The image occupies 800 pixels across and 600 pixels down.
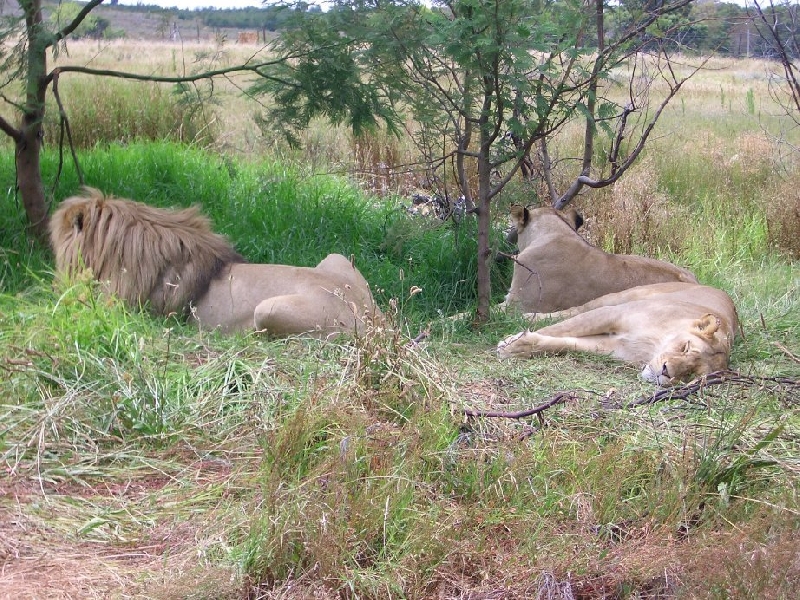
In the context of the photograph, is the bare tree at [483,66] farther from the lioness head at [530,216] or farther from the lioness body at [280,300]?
the lioness body at [280,300]

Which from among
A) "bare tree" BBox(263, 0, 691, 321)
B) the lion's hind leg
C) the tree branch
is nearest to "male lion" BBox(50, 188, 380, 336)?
the lion's hind leg

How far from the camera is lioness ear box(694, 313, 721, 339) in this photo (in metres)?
4.94

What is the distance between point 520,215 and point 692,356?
7.87ft

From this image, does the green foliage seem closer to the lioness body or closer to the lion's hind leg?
the lioness body

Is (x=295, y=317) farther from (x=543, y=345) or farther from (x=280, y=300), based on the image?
(x=543, y=345)

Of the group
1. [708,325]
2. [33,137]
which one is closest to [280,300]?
[708,325]

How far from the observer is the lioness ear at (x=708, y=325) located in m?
4.94

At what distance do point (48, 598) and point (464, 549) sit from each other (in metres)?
1.41

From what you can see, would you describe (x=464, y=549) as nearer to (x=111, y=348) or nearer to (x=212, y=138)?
(x=111, y=348)

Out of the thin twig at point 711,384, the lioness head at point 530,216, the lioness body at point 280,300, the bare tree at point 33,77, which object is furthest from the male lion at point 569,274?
the bare tree at point 33,77

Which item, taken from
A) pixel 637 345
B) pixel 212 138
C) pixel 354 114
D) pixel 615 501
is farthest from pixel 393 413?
pixel 212 138

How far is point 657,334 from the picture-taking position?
5316 millimetres

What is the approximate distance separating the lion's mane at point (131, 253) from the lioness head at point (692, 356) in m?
2.82

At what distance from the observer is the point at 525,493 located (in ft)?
11.8
